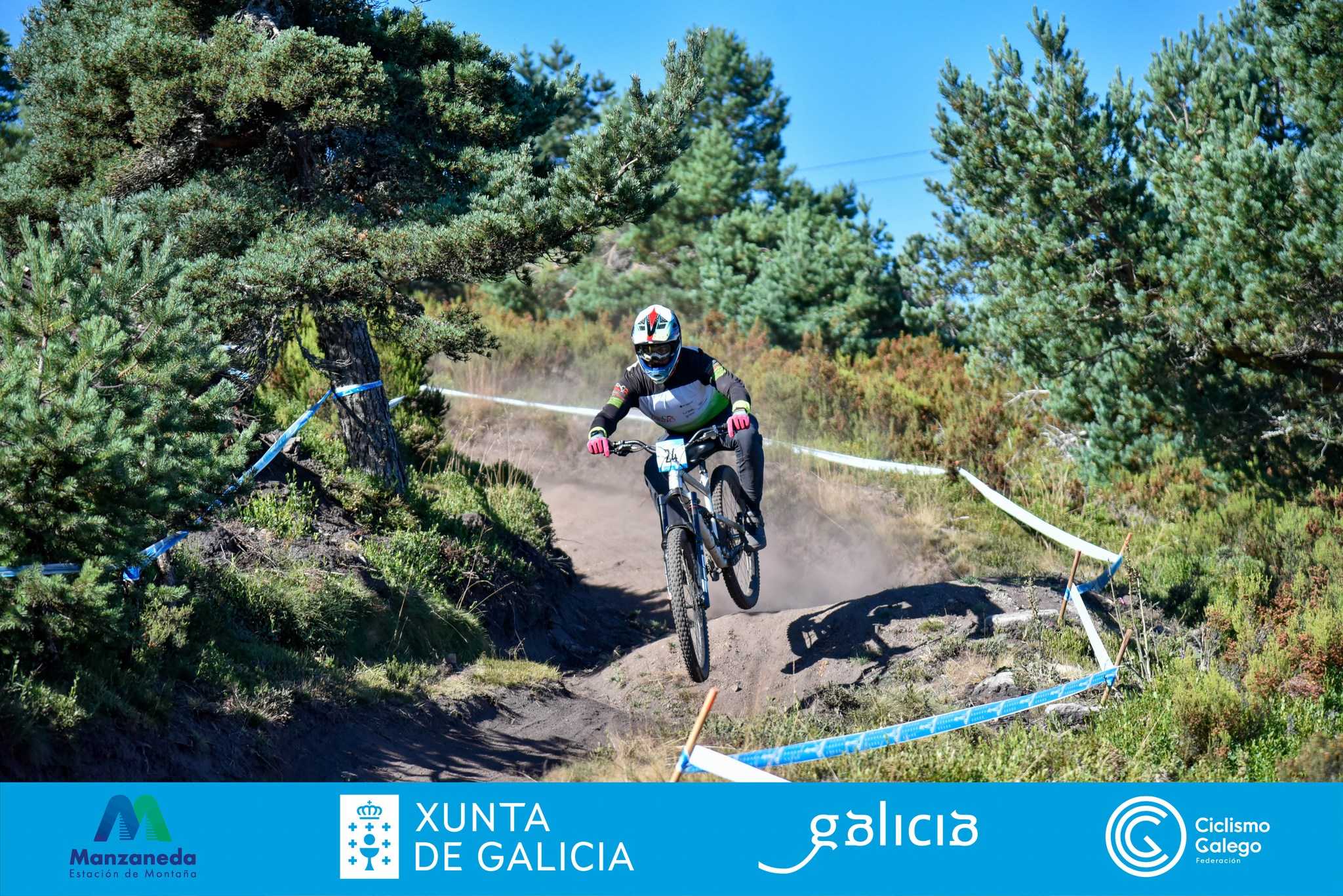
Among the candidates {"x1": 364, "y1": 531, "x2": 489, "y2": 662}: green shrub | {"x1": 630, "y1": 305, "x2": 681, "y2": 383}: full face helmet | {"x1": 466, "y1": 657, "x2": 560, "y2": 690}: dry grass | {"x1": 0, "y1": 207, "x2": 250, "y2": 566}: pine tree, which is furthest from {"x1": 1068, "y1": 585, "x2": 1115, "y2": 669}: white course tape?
{"x1": 0, "y1": 207, "x2": 250, "y2": 566}: pine tree

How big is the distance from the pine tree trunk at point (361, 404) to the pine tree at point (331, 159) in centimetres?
2

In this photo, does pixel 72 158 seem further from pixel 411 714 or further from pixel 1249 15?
pixel 1249 15

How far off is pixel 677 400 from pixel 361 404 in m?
4.16

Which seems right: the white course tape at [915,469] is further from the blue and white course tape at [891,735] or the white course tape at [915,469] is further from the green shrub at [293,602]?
the green shrub at [293,602]

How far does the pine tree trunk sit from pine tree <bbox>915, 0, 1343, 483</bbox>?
266 inches

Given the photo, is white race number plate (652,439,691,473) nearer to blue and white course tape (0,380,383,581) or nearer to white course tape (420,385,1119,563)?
blue and white course tape (0,380,383,581)

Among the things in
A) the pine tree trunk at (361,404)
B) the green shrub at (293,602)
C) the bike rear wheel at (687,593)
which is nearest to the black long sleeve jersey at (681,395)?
the bike rear wheel at (687,593)

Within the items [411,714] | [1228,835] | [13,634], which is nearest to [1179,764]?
[1228,835]

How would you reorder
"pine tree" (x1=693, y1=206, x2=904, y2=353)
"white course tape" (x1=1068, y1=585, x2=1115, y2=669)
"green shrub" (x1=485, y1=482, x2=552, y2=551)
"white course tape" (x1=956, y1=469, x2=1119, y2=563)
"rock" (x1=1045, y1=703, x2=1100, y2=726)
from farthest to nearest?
Answer: "pine tree" (x1=693, y1=206, x2=904, y2=353)
"green shrub" (x1=485, y1=482, x2=552, y2=551)
"white course tape" (x1=956, y1=469, x2=1119, y2=563)
"white course tape" (x1=1068, y1=585, x2=1115, y2=669)
"rock" (x1=1045, y1=703, x2=1100, y2=726)

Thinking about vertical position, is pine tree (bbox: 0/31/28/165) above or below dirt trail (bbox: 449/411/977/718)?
above

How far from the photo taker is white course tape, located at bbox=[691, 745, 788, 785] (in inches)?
217

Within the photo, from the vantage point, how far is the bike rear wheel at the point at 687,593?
7719mm

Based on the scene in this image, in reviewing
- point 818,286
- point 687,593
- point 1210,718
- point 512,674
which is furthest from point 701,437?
point 818,286

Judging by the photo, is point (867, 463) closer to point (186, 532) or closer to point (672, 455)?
point (672, 455)
